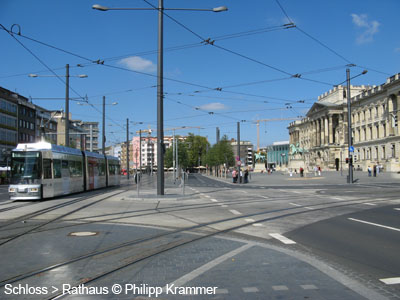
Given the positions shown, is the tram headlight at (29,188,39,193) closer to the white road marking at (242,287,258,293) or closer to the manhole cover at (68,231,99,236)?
the manhole cover at (68,231,99,236)

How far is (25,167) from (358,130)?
92.4 m

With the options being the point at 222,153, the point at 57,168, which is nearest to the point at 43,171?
the point at 57,168

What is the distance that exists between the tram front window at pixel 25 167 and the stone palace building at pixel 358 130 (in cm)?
5014

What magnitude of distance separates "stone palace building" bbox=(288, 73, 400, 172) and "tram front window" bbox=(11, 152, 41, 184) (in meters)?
50.1

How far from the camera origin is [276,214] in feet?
46.5

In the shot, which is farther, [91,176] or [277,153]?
[277,153]

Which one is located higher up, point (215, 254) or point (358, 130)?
point (358, 130)

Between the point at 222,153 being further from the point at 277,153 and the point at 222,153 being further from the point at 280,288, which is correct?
the point at 277,153

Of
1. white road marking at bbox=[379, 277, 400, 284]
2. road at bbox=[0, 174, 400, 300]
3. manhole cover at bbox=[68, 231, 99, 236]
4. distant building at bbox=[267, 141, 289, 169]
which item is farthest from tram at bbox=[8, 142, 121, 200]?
distant building at bbox=[267, 141, 289, 169]

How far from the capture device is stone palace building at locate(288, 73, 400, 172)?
79.1 meters

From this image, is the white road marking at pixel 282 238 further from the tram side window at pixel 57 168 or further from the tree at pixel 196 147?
the tree at pixel 196 147

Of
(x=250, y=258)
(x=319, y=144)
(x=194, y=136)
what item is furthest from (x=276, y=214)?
(x=194, y=136)

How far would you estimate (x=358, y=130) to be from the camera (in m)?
98.8

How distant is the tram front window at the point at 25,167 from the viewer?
1995 centimetres
